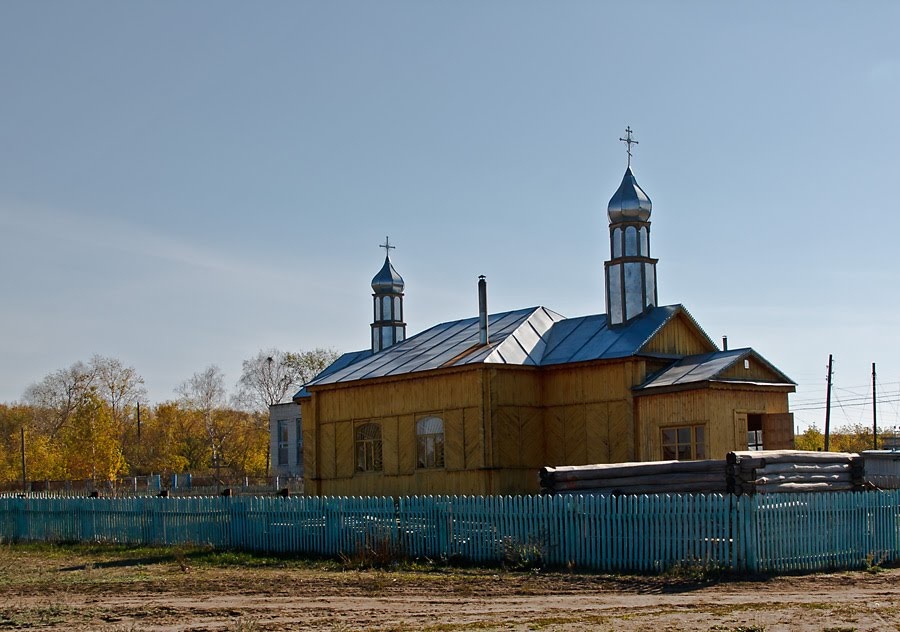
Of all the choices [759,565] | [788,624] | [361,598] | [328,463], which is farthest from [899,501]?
[328,463]

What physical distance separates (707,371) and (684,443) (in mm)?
1814

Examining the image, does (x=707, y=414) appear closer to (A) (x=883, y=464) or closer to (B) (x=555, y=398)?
(B) (x=555, y=398)

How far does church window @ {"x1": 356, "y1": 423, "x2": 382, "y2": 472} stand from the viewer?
33.2m

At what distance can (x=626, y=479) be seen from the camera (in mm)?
21125

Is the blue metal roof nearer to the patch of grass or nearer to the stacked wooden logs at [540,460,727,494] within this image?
the stacked wooden logs at [540,460,727,494]

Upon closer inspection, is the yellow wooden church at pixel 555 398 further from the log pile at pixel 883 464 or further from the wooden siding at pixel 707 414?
the log pile at pixel 883 464

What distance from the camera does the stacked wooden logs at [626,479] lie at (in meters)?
20.3

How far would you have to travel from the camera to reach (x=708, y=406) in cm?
2725

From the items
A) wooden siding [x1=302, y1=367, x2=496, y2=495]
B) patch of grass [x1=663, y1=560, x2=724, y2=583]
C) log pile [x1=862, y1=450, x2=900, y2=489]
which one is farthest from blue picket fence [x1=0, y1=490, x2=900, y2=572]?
log pile [x1=862, y1=450, x2=900, y2=489]

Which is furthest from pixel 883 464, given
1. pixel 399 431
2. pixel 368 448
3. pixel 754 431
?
pixel 368 448

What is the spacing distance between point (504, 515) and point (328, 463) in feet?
48.8

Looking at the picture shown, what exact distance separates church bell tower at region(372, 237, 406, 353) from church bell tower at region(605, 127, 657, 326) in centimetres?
1474

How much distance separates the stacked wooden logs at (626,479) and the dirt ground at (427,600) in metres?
2.41

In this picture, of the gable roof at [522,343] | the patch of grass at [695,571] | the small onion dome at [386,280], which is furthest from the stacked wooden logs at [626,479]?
the small onion dome at [386,280]
